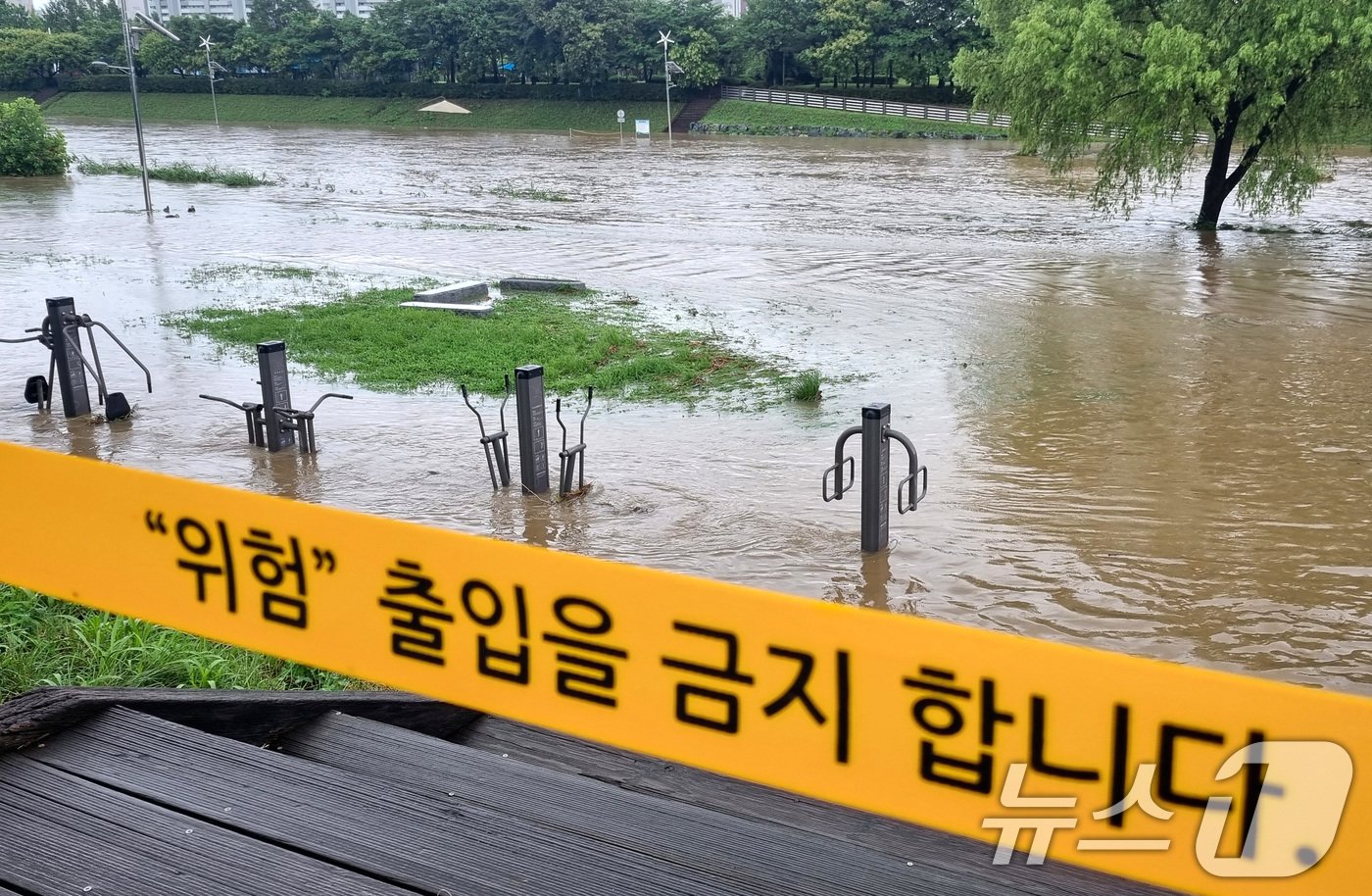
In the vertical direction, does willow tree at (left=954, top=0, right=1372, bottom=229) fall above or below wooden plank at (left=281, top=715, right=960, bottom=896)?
above

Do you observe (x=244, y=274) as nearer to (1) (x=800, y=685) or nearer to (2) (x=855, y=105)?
(1) (x=800, y=685)

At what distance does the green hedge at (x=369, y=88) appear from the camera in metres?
74.4

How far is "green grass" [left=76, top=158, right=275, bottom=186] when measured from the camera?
122 feet

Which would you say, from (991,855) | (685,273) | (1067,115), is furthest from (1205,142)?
(991,855)

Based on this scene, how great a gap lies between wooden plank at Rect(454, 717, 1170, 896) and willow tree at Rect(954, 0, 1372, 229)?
20.4 m

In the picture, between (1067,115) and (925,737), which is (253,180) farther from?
(925,737)

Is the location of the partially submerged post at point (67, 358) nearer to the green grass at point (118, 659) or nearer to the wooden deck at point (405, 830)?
the green grass at point (118, 659)

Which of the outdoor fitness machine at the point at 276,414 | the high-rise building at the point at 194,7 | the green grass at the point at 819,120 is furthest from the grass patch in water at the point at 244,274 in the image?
the high-rise building at the point at 194,7

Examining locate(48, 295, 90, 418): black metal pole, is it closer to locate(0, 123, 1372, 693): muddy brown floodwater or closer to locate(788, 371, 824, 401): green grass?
→ locate(0, 123, 1372, 693): muddy brown floodwater

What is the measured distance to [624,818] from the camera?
2.51 m

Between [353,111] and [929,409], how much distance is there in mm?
71331

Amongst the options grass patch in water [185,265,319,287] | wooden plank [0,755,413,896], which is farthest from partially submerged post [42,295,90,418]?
wooden plank [0,755,413,896]

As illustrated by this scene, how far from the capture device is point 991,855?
244 centimetres

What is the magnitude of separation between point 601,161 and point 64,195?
19.1 meters
